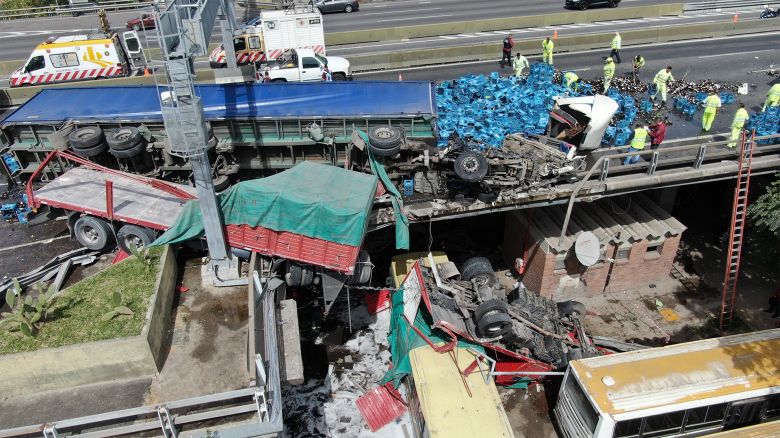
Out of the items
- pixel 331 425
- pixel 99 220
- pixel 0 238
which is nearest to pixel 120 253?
pixel 99 220

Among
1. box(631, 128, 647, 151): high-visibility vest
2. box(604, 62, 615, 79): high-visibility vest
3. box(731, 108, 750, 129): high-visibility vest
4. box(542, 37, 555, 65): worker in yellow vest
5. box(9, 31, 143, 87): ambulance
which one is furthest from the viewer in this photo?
box(9, 31, 143, 87): ambulance

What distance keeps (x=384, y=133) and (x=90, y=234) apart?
7.72 meters

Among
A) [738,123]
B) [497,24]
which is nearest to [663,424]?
[738,123]

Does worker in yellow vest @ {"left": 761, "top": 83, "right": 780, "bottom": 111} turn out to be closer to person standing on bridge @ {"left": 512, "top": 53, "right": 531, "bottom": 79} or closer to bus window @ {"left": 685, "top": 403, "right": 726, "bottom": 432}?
person standing on bridge @ {"left": 512, "top": 53, "right": 531, "bottom": 79}

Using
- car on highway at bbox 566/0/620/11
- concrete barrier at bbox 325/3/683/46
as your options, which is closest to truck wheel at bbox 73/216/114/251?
concrete barrier at bbox 325/3/683/46

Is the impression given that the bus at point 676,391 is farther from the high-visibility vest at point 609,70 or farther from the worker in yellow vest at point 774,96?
the high-visibility vest at point 609,70

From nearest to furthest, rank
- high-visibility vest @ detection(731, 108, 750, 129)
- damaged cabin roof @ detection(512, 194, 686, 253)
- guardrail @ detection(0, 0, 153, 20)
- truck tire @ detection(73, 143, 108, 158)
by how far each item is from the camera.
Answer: truck tire @ detection(73, 143, 108, 158) → damaged cabin roof @ detection(512, 194, 686, 253) → high-visibility vest @ detection(731, 108, 750, 129) → guardrail @ detection(0, 0, 153, 20)

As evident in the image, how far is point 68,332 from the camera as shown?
923cm

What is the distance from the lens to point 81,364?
28.7ft

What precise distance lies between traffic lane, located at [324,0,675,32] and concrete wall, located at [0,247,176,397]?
27.0 metres

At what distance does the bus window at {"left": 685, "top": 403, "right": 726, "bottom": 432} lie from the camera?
9984 mm

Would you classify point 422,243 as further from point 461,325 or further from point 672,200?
point 672,200

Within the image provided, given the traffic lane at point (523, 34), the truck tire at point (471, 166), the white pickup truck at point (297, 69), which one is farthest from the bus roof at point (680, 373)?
the traffic lane at point (523, 34)

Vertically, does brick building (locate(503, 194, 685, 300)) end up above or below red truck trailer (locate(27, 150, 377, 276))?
below
